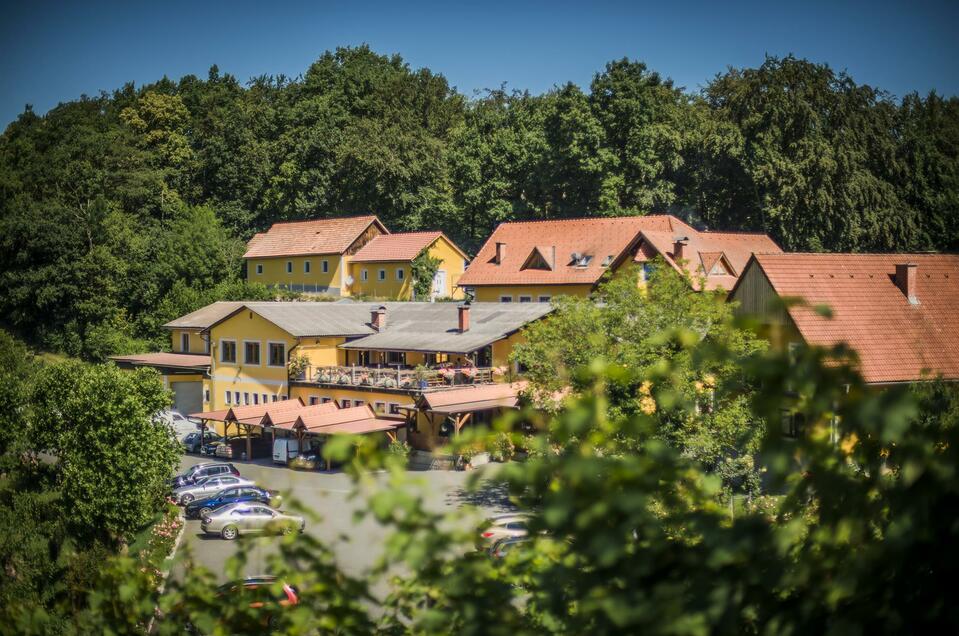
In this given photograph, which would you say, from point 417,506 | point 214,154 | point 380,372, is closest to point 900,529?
point 417,506

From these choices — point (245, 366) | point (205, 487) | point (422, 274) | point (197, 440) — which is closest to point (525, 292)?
point (422, 274)

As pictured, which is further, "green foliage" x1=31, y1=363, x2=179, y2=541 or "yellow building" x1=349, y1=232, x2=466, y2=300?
"yellow building" x1=349, y1=232, x2=466, y2=300

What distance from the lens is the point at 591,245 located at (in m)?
48.3

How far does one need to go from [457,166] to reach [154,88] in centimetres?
3662

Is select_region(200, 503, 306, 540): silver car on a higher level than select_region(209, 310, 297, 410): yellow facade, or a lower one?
lower

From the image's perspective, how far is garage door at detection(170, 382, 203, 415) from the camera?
1743 inches

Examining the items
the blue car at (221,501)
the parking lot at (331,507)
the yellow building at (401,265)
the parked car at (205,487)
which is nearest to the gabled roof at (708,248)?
the yellow building at (401,265)

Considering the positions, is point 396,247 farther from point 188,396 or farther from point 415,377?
point 415,377

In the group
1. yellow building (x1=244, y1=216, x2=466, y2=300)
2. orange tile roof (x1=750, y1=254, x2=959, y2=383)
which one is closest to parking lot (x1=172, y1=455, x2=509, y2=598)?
orange tile roof (x1=750, y1=254, x2=959, y2=383)

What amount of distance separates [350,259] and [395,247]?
3.22 metres

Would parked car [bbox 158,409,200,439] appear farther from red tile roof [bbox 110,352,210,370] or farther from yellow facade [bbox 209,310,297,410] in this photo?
red tile roof [bbox 110,352,210,370]

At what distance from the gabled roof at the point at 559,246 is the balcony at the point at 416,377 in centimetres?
1358

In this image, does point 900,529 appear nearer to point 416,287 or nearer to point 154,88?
point 416,287

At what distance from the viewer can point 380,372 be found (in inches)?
1387
